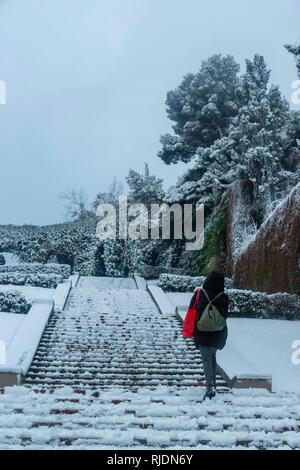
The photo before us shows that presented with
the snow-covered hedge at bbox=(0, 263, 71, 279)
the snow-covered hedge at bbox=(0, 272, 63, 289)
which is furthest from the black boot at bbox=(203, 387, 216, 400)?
the snow-covered hedge at bbox=(0, 263, 71, 279)

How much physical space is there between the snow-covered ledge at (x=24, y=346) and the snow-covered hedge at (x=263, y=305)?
10.7ft

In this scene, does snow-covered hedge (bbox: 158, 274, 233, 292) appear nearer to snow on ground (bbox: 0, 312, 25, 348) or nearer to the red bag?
snow on ground (bbox: 0, 312, 25, 348)

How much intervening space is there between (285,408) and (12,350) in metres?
3.17

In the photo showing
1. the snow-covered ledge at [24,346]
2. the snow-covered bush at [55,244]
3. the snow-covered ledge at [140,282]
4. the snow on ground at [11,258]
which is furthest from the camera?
the snow-covered bush at [55,244]

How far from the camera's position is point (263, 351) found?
714 centimetres

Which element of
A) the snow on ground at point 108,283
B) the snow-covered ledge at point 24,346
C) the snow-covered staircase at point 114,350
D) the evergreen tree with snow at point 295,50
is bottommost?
the snow on ground at point 108,283

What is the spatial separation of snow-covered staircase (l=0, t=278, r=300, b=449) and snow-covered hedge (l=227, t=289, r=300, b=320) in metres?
2.42

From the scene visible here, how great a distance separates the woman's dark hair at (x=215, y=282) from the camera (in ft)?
14.8

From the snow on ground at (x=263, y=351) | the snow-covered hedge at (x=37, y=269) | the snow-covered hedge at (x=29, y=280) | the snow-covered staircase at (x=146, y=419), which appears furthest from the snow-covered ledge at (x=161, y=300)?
the snow-covered staircase at (x=146, y=419)

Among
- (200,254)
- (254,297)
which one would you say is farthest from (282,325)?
(200,254)

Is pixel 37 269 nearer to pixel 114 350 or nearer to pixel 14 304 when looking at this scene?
pixel 14 304

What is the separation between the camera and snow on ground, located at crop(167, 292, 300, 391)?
18.8ft

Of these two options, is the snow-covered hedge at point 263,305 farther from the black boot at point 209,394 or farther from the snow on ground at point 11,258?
the snow on ground at point 11,258
